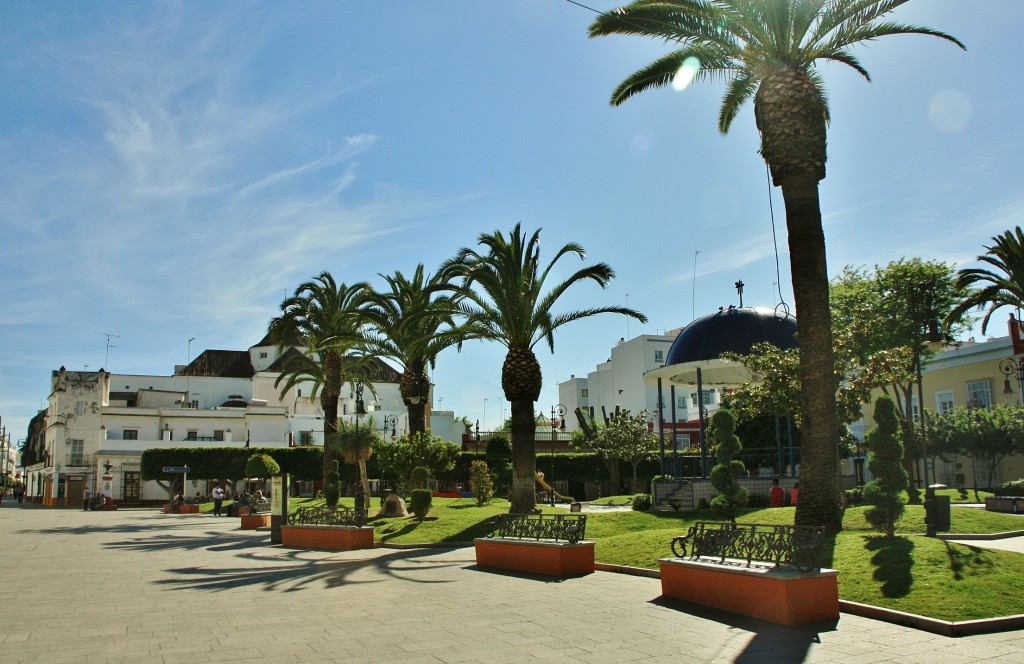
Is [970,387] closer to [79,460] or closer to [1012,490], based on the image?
[1012,490]

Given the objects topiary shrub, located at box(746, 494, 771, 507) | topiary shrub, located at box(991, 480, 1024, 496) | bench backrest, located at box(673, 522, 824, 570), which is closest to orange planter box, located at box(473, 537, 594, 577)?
bench backrest, located at box(673, 522, 824, 570)

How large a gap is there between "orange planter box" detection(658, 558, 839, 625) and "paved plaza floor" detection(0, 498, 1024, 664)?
0.24 meters

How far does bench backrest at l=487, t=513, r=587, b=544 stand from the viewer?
46.2ft

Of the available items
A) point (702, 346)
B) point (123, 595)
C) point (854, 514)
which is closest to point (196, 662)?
point (123, 595)

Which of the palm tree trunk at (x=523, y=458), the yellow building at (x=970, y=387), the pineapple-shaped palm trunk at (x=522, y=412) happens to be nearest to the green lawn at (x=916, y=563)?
the palm tree trunk at (x=523, y=458)

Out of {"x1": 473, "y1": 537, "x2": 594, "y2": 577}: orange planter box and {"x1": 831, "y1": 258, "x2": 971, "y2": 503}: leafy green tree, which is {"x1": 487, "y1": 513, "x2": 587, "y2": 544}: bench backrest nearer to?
{"x1": 473, "y1": 537, "x2": 594, "y2": 577}: orange planter box

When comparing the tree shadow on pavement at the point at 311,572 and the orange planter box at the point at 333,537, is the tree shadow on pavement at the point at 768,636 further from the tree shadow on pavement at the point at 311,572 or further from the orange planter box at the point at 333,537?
the orange planter box at the point at 333,537

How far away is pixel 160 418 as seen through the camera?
65250 millimetres

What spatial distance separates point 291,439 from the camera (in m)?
68.2

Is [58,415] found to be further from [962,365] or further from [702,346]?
[962,365]

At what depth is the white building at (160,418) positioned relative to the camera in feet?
199

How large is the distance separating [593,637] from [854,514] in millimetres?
9788

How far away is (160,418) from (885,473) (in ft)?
208

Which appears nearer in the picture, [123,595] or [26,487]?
[123,595]
